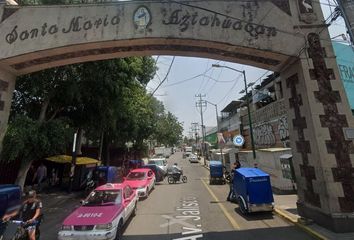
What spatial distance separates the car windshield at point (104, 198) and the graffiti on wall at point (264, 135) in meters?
18.8

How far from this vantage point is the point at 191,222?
10945mm

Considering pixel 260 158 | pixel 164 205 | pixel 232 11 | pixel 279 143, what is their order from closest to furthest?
pixel 232 11
pixel 164 205
pixel 260 158
pixel 279 143

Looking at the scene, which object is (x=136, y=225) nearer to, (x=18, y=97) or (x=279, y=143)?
(x=18, y=97)

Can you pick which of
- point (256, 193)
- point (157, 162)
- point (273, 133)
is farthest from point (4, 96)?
point (273, 133)

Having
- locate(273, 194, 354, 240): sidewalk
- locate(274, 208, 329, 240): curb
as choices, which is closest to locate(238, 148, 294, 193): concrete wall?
locate(273, 194, 354, 240): sidewalk

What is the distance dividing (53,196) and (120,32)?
1251cm

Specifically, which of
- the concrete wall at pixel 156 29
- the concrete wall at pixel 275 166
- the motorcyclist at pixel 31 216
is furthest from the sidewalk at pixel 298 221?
the motorcyclist at pixel 31 216

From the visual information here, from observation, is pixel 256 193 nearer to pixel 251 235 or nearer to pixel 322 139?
pixel 251 235

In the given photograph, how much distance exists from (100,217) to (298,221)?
7.02 meters

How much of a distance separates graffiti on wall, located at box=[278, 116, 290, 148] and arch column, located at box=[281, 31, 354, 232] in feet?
40.0

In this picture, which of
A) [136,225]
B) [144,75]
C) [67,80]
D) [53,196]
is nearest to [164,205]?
[136,225]

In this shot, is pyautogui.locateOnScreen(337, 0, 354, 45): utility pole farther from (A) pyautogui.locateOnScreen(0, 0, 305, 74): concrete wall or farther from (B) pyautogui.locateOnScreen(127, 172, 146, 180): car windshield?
(B) pyautogui.locateOnScreen(127, 172, 146, 180): car windshield

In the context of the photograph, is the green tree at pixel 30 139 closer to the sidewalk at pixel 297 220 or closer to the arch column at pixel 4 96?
the arch column at pixel 4 96

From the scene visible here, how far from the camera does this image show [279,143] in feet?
79.0
